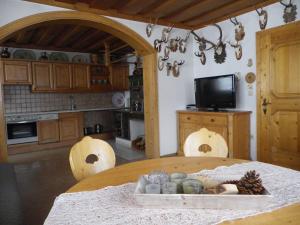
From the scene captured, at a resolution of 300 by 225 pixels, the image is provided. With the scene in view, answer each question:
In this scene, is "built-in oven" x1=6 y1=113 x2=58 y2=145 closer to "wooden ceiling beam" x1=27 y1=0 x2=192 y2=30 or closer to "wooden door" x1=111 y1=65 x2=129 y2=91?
"wooden door" x1=111 y1=65 x2=129 y2=91

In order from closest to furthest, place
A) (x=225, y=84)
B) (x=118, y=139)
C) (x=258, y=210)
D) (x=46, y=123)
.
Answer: (x=258, y=210), (x=225, y=84), (x=46, y=123), (x=118, y=139)

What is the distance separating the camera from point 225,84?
3.63 meters

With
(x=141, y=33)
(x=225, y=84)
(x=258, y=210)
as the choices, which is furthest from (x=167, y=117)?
(x=258, y=210)

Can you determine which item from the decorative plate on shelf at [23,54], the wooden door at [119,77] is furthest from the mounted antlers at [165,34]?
the decorative plate on shelf at [23,54]

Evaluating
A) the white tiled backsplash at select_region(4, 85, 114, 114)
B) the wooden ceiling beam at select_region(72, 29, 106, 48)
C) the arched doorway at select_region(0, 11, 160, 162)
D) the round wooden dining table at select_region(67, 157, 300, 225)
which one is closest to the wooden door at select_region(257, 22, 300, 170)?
the arched doorway at select_region(0, 11, 160, 162)

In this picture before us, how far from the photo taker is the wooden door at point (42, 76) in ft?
17.0

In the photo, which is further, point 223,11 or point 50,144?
point 50,144

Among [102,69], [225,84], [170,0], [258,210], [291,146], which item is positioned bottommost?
[291,146]

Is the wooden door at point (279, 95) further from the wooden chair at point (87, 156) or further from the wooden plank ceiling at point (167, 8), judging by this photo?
the wooden chair at point (87, 156)

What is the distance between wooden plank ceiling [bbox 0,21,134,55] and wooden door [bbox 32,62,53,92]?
543 millimetres

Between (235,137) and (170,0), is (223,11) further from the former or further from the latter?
(235,137)

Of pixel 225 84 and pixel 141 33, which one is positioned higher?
pixel 141 33

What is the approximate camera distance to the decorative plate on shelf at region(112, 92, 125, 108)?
6.79m

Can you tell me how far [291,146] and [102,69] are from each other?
475 cm
